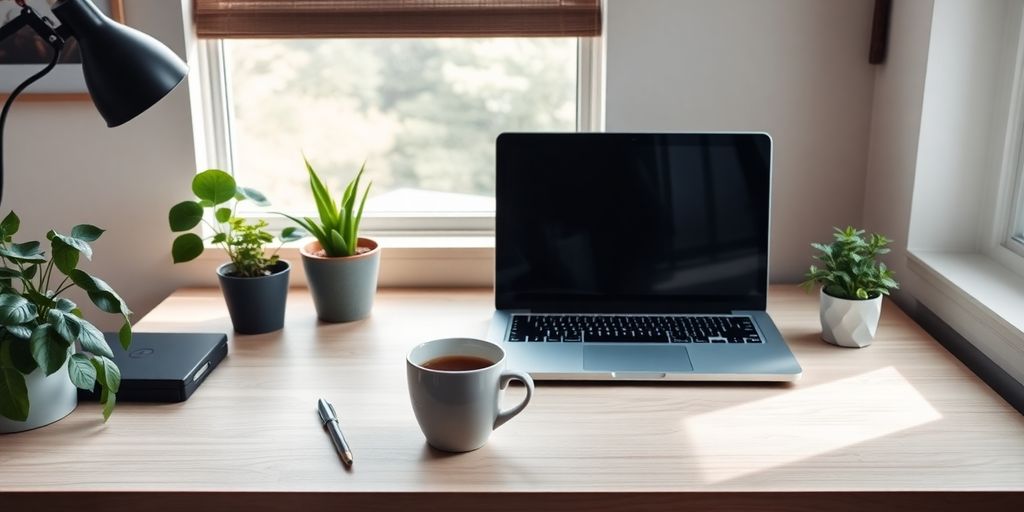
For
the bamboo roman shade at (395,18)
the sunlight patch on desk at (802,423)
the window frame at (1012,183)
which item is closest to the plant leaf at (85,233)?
the bamboo roman shade at (395,18)

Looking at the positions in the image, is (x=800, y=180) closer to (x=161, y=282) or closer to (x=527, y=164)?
(x=527, y=164)

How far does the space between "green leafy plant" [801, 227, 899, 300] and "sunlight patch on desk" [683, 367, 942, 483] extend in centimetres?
14

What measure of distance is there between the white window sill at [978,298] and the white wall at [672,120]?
0.80 ft

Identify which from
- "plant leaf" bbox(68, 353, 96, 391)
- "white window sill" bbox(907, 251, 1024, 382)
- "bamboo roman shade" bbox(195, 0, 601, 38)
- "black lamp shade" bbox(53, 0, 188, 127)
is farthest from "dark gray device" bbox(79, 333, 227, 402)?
"white window sill" bbox(907, 251, 1024, 382)

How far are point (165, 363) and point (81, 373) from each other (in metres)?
0.18

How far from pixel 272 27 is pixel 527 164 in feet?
1.85

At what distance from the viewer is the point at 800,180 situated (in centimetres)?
155

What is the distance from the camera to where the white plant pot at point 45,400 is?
99 cm

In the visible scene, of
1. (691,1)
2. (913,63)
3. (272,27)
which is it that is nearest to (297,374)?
(272,27)

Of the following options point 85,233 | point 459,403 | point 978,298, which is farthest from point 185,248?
point 978,298

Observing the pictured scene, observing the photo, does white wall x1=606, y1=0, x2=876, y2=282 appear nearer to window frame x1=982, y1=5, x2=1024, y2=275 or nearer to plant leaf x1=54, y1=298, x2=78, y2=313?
window frame x1=982, y1=5, x2=1024, y2=275

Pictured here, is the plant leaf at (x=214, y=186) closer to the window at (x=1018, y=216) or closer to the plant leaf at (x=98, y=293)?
the plant leaf at (x=98, y=293)

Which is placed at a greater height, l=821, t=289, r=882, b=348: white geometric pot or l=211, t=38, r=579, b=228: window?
l=211, t=38, r=579, b=228: window

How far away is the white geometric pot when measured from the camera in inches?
48.2
